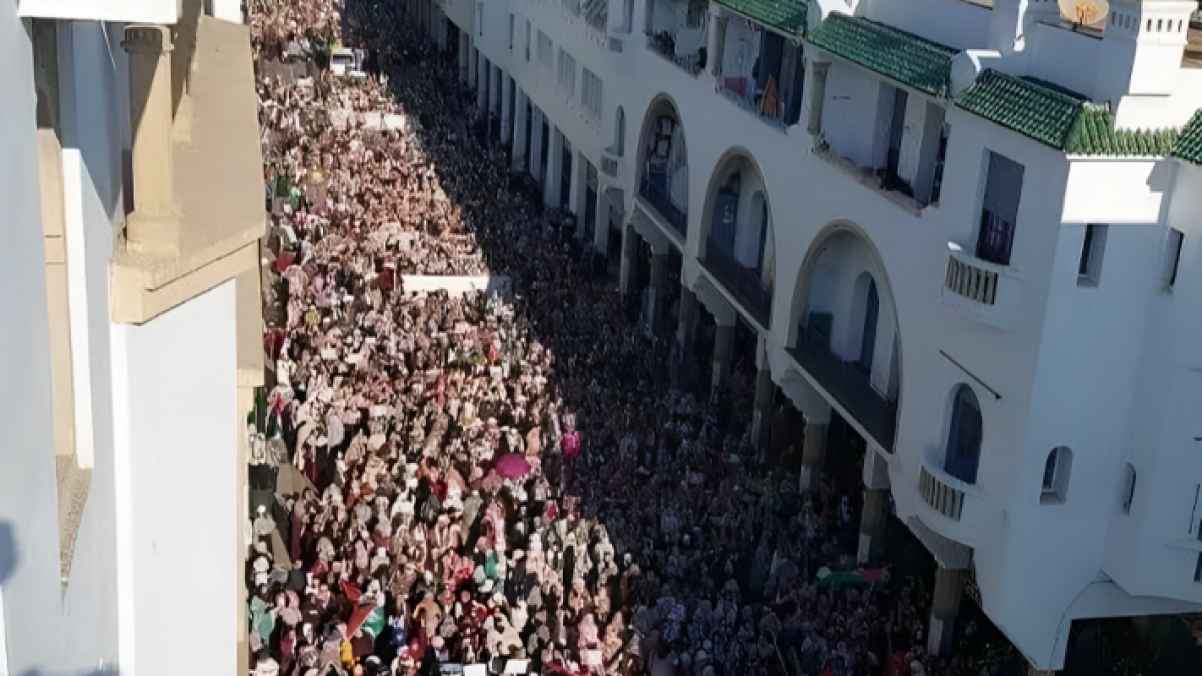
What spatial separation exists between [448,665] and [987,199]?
8208 millimetres

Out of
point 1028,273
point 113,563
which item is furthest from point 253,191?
point 1028,273

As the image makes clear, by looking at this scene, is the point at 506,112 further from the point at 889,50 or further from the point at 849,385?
the point at 889,50

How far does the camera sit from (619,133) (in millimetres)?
33406

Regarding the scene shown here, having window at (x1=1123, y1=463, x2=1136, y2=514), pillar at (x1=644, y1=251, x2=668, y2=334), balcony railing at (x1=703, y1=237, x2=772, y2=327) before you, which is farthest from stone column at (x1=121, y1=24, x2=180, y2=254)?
pillar at (x1=644, y1=251, x2=668, y2=334)

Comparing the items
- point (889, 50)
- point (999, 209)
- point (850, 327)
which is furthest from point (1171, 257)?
point (850, 327)

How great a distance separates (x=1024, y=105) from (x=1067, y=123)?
0.99 metres

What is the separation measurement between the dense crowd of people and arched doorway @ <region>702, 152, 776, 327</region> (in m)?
2.32

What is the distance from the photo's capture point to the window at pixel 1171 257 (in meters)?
15.4

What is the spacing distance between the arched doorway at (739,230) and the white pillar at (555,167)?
14.6 m

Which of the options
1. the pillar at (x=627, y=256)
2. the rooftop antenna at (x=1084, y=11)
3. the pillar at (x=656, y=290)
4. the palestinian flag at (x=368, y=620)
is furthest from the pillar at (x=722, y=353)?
the rooftop antenna at (x=1084, y=11)

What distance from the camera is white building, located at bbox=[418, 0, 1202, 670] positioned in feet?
50.1

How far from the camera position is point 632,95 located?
105 feet

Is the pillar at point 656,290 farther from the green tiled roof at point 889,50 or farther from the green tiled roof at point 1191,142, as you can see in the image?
the green tiled roof at point 1191,142

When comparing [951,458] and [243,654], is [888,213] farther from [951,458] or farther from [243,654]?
[243,654]
